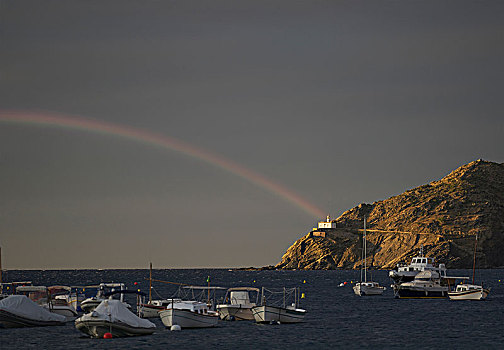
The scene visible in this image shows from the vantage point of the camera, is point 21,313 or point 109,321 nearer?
point 109,321

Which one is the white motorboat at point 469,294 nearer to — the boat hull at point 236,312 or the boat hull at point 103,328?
the boat hull at point 236,312

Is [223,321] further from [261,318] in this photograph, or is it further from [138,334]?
[138,334]

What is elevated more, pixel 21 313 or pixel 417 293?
pixel 417 293

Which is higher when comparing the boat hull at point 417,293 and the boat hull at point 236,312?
the boat hull at point 417,293

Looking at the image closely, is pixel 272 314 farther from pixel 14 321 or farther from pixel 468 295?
pixel 468 295

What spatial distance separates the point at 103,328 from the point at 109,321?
4.29ft

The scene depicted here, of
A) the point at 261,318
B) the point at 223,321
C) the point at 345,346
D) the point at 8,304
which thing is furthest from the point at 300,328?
the point at 8,304

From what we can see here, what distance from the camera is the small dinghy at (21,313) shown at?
3356 inches

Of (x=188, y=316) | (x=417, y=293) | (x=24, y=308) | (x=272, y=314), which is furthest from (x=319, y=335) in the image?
(x=417, y=293)

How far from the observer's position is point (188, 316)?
86938mm

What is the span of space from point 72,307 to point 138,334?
23440 millimetres

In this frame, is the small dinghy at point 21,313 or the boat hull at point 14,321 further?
the small dinghy at point 21,313

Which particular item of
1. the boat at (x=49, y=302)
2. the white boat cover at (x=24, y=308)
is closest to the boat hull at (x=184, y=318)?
the white boat cover at (x=24, y=308)

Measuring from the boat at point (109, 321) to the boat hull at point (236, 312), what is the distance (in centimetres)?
2169
